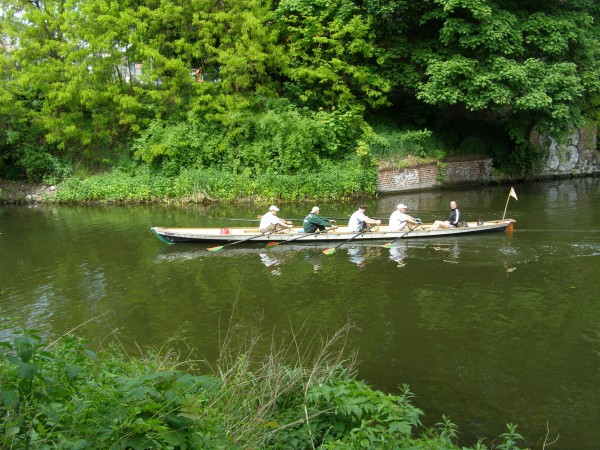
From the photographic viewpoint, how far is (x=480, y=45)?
23078mm

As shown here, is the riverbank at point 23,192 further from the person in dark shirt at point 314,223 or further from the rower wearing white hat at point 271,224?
the person in dark shirt at point 314,223

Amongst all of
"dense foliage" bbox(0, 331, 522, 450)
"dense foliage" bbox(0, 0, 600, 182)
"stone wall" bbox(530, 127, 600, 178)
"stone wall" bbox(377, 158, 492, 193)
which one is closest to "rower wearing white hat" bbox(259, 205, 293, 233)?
"dense foliage" bbox(0, 0, 600, 182)

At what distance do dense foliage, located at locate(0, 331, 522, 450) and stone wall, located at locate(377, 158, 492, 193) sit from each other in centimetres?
1963

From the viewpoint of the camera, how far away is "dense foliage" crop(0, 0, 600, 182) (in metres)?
23.6

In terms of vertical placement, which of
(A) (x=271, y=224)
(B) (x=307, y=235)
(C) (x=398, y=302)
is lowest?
(C) (x=398, y=302)

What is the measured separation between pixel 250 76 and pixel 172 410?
23476mm

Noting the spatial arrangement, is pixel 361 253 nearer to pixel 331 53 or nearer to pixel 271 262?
pixel 271 262

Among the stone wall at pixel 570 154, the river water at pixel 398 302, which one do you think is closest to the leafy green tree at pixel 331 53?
the stone wall at pixel 570 154

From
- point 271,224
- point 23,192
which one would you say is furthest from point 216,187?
point 23,192

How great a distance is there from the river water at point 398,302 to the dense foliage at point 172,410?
1.93m

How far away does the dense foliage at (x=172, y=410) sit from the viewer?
375 centimetres

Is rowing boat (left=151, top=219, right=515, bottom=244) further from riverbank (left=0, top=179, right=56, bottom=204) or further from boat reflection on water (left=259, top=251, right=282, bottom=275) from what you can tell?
riverbank (left=0, top=179, right=56, bottom=204)

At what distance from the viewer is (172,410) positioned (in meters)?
3.86

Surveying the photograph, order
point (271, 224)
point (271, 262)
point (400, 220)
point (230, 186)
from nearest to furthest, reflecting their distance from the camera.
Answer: point (271, 262), point (271, 224), point (400, 220), point (230, 186)
